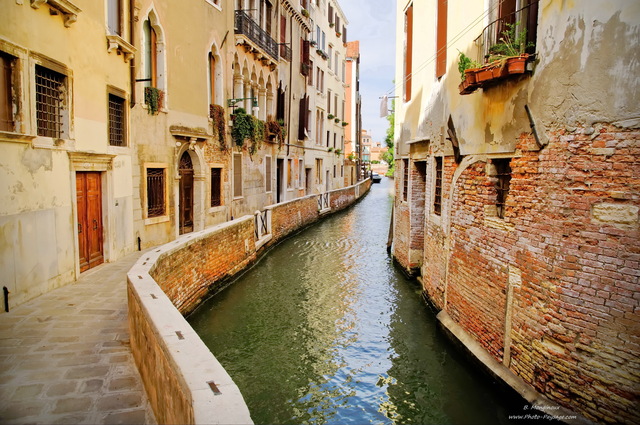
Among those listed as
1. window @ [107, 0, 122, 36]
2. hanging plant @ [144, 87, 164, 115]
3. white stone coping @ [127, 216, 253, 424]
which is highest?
window @ [107, 0, 122, 36]

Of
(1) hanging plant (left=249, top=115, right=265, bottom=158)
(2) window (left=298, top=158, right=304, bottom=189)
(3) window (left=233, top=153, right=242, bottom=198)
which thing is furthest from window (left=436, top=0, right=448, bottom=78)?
(2) window (left=298, top=158, right=304, bottom=189)

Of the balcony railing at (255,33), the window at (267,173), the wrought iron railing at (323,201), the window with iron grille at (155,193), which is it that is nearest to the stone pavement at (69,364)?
the window with iron grille at (155,193)

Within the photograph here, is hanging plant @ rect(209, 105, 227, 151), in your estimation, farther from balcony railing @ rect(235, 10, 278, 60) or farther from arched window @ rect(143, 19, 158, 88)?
balcony railing @ rect(235, 10, 278, 60)

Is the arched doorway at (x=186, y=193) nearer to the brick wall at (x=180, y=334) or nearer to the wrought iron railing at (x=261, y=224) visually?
the wrought iron railing at (x=261, y=224)

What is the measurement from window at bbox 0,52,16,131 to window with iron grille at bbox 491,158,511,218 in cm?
612

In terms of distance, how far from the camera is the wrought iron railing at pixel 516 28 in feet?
15.9

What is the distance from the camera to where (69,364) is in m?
4.35

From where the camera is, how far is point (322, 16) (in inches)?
1075

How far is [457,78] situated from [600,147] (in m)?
3.44

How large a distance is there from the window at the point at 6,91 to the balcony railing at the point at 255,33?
9673mm

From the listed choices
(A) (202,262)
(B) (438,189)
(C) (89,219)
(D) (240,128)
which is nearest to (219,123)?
(D) (240,128)

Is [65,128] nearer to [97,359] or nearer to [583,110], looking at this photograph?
[97,359]

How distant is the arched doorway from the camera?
12.1m

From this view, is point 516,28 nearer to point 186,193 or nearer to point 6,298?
point 6,298
